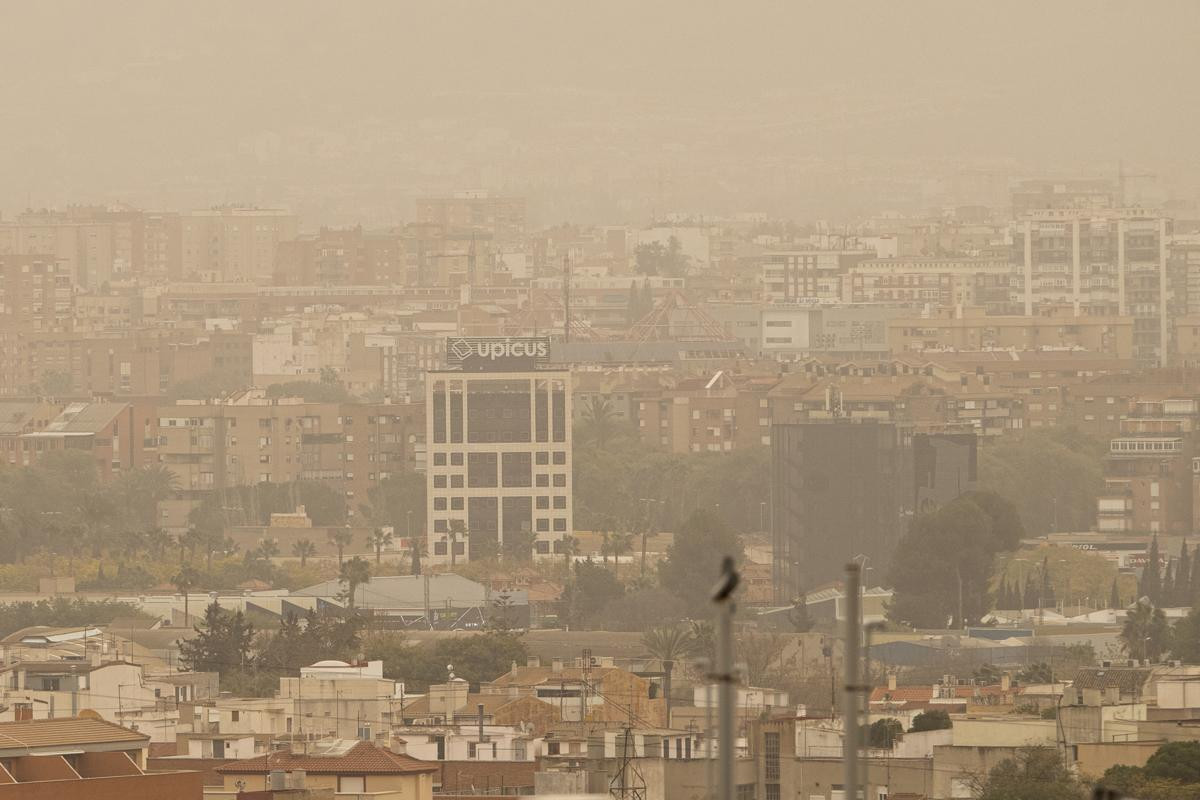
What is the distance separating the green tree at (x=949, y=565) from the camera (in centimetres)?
6975

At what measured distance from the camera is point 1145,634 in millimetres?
57906

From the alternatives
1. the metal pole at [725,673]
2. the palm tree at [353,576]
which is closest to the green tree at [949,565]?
the palm tree at [353,576]

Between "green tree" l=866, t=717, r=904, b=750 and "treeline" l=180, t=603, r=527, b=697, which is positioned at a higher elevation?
"green tree" l=866, t=717, r=904, b=750

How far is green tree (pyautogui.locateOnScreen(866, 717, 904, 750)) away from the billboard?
6806 centimetres

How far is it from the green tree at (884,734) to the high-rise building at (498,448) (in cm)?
6051

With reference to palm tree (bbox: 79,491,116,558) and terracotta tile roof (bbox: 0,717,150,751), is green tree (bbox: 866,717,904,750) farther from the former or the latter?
palm tree (bbox: 79,491,116,558)

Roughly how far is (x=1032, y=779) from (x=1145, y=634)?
31494 millimetres

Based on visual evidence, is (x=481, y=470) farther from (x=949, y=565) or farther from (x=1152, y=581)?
(x=949, y=565)

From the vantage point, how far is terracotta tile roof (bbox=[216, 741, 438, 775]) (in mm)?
27156

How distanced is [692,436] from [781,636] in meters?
57.1

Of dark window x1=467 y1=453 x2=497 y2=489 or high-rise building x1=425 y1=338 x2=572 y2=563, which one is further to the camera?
dark window x1=467 y1=453 x2=497 y2=489

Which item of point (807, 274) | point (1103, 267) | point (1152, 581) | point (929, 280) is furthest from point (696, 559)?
point (807, 274)

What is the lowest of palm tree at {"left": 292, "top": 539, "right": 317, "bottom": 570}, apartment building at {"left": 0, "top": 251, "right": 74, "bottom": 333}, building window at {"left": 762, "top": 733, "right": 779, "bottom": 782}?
palm tree at {"left": 292, "top": 539, "right": 317, "bottom": 570}

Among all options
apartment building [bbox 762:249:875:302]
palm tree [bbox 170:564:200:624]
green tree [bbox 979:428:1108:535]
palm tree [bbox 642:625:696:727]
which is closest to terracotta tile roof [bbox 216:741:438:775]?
palm tree [bbox 642:625:696:727]
